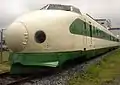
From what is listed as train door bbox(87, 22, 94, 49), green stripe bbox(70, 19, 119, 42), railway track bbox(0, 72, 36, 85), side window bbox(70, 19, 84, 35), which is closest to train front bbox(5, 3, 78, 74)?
railway track bbox(0, 72, 36, 85)

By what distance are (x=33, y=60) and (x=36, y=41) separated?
701 mm

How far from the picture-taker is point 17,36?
8375mm

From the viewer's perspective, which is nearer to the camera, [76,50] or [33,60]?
[33,60]

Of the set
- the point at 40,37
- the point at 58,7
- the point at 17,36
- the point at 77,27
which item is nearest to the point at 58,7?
the point at 58,7

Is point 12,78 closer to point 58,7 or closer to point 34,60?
point 34,60

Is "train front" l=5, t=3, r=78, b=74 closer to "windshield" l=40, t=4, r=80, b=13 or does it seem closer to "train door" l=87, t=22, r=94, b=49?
"windshield" l=40, t=4, r=80, b=13

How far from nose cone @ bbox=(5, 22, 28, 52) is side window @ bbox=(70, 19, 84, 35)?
7.18 ft

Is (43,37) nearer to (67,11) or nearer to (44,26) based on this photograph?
(44,26)

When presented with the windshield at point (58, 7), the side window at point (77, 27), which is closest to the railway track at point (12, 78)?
the side window at point (77, 27)

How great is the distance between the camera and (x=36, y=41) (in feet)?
29.0

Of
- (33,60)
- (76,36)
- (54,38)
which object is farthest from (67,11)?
(33,60)

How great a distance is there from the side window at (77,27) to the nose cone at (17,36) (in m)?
2.19

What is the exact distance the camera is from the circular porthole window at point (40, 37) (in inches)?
348

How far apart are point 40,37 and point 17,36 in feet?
3.04
